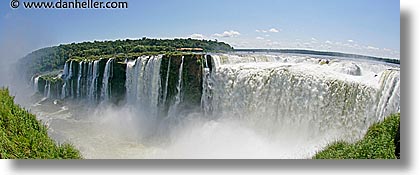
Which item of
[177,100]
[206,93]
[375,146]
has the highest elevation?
[206,93]

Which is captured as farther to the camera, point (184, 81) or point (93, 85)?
point (93, 85)

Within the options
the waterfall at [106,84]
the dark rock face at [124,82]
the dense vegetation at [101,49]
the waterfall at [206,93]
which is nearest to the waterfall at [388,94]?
the dense vegetation at [101,49]

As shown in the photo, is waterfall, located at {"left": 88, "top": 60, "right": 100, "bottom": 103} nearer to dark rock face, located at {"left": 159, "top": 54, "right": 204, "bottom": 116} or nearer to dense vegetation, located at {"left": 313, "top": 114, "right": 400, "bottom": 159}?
dark rock face, located at {"left": 159, "top": 54, "right": 204, "bottom": 116}

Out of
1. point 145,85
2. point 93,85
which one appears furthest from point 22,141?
point 93,85

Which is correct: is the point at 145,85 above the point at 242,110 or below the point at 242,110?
above

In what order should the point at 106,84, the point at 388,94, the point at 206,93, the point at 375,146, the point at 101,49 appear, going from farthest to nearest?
the point at 106,84, the point at 206,93, the point at 101,49, the point at 388,94, the point at 375,146

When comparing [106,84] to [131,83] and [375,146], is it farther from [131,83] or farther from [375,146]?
[375,146]

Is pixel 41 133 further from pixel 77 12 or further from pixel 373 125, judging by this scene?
pixel 373 125

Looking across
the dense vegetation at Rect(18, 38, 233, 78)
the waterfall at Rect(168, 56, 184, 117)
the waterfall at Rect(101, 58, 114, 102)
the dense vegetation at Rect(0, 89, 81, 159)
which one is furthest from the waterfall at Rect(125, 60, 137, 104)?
the dense vegetation at Rect(0, 89, 81, 159)
